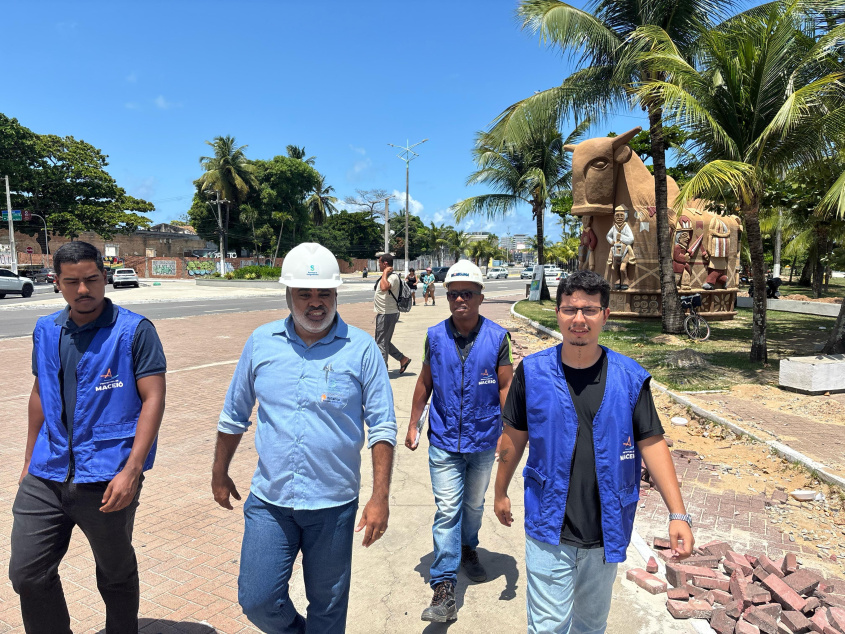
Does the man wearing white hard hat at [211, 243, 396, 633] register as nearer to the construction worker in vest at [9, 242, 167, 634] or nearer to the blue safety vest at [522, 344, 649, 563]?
the construction worker in vest at [9, 242, 167, 634]

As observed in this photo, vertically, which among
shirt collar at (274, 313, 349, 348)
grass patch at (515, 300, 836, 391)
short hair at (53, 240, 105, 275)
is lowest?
grass patch at (515, 300, 836, 391)

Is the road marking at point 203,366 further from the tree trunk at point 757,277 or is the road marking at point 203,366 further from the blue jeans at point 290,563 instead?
the tree trunk at point 757,277

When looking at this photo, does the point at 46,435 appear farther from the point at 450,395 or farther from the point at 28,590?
the point at 450,395

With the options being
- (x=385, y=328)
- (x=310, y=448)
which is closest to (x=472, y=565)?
(x=310, y=448)

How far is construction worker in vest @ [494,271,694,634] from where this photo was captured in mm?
2293

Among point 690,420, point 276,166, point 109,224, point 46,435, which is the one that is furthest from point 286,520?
point 276,166

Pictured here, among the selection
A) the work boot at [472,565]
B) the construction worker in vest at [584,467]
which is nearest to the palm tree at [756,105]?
the work boot at [472,565]

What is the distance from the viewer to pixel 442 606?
317 cm

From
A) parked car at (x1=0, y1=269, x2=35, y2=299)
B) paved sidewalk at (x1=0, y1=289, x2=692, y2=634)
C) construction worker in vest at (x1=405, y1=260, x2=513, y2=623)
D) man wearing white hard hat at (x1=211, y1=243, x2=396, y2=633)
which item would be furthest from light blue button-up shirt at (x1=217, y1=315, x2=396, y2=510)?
parked car at (x1=0, y1=269, x2=35, y2=299)

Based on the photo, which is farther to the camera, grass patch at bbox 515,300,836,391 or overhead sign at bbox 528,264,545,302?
overhead sign at bbox 528,264,545,302

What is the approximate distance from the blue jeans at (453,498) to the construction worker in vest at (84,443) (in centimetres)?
156

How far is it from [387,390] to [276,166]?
56.0 m

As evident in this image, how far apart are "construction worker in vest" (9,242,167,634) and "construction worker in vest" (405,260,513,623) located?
5.11 feet

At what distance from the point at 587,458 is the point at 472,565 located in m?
1.70
